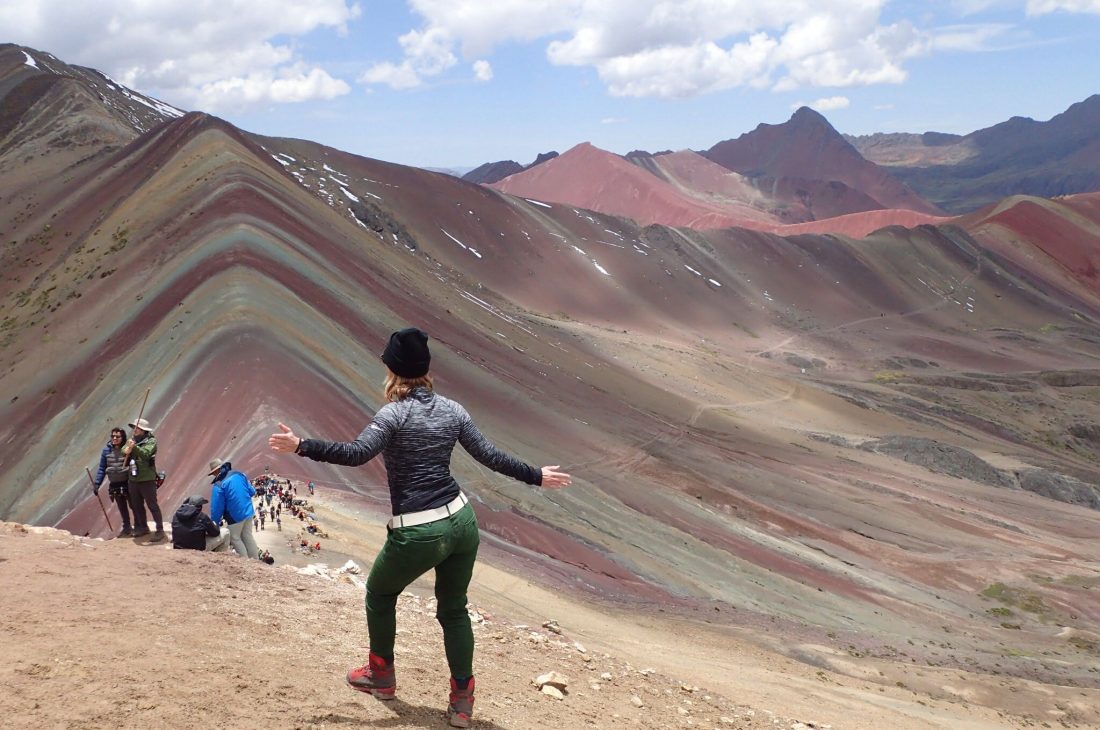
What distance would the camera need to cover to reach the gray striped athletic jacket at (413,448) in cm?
484

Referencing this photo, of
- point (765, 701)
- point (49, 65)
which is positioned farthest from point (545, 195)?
point (765, 701)

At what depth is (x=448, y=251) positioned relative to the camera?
6125 centimetres

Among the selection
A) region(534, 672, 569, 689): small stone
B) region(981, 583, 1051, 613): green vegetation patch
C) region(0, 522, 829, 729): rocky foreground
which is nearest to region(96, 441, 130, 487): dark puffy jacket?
region(0, 522, 829, 729): rocky foreground

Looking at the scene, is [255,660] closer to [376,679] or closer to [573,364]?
[376,679]

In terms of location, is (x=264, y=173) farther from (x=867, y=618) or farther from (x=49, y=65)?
(x=49, y=65)

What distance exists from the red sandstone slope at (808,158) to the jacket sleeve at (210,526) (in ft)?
511

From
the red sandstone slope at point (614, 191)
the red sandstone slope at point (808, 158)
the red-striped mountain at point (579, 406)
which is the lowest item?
the red-striped mountain at point (579, 406)

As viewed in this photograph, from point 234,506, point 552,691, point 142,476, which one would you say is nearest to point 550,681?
point 552,691

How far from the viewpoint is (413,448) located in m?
4.98

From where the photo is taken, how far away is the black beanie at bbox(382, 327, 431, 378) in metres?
5.00

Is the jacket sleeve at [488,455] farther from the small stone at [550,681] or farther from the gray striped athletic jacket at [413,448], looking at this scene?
the small stone at [550,681]

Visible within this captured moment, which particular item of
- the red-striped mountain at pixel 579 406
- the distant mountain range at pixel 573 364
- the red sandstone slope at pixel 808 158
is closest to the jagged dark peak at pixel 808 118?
the red sandstone slope at pixel 808 158

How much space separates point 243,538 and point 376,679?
154 inches

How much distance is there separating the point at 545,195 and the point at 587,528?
347 ft
